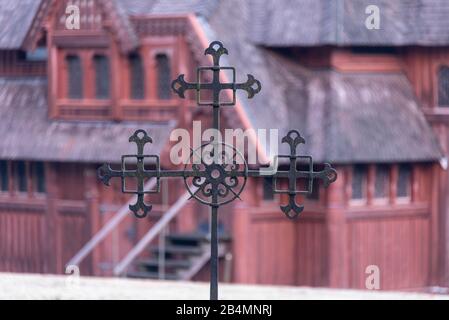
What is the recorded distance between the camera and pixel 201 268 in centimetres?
2238

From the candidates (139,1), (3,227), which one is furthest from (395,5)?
(3,227)

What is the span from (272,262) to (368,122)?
2.76 metres

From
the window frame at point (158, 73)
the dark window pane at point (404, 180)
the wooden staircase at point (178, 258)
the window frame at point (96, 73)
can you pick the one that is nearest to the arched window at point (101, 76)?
the window frame at point (96, 73)

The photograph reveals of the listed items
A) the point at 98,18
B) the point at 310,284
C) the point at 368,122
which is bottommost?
the point at 310,284

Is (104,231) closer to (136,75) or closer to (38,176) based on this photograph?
(38,176)

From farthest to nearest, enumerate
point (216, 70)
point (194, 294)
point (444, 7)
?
point (444, 7)
point (194, 294)
point (216, 70)

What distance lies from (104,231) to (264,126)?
3.15 m

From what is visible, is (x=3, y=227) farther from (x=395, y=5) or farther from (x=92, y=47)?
(x=395, y=5)

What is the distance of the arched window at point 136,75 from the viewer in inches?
922

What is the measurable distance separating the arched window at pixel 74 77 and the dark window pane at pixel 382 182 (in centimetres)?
517

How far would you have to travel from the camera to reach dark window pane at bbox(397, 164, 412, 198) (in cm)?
2362

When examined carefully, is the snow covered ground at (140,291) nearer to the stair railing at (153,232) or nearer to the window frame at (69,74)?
the stair railing at (153,232)

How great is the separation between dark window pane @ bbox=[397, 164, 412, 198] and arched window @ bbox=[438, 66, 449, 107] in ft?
4.07

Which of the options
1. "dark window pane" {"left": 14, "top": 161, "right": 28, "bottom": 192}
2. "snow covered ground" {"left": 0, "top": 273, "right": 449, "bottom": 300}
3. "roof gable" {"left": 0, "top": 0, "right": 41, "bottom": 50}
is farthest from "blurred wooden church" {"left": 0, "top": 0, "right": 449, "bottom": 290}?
"snow covered ground" {"left": 0, "top": 273, "right": 449, "bottom": 300}
